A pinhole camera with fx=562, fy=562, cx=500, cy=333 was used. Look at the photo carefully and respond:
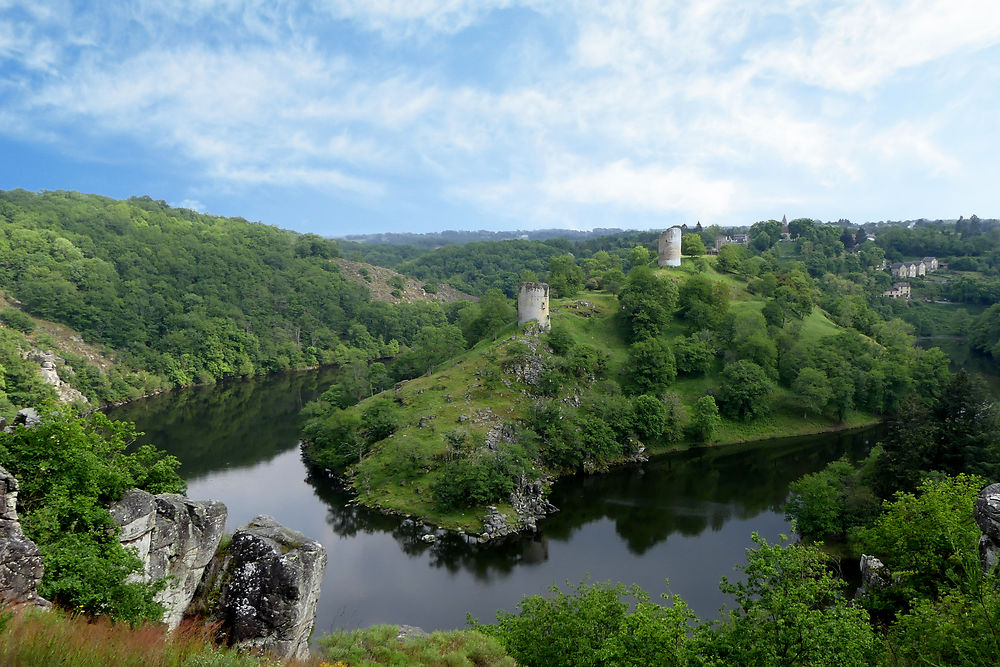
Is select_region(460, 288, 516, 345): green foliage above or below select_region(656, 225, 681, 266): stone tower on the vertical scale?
below

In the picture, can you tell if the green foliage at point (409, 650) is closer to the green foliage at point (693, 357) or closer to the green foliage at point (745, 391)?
the green foliage at point (745, 391)

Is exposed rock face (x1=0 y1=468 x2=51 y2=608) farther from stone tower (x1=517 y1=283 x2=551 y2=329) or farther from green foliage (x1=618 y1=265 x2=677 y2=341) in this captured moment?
green foliage (x1=618 y1=265 x2=677 y2=341)

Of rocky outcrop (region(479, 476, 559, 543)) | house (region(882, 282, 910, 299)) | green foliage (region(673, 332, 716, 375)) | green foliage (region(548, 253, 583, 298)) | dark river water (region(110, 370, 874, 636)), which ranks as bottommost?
dark river water (region(110, 370, 874, 636))

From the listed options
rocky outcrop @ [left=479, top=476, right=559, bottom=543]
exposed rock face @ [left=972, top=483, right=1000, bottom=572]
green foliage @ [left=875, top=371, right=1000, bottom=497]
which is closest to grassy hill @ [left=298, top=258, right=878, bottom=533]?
rocky outcrop @ [left=479, top=476, right=559, bottom=543]

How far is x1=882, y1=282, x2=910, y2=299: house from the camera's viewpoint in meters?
98.9

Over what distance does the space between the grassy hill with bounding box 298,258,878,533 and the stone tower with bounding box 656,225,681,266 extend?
15790 millimetres

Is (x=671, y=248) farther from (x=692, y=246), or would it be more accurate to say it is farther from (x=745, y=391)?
(x=745, y=391)

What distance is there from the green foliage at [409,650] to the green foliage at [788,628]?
5.37 metres

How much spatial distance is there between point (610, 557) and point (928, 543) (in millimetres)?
15687

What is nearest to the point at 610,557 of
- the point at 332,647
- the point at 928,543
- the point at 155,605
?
the point at 928,543

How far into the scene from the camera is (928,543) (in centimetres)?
1880

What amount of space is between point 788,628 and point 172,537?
1315 centimetres

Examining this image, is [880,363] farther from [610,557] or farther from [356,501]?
[356,501]

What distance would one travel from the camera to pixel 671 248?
239 ft
